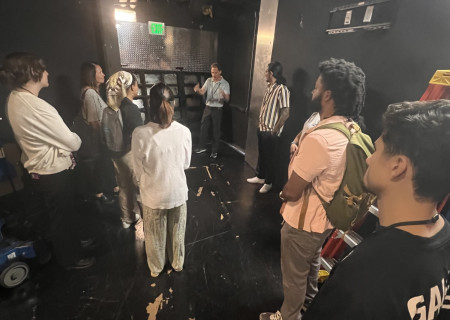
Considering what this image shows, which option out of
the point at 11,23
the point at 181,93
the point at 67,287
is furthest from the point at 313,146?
the point at 181,93

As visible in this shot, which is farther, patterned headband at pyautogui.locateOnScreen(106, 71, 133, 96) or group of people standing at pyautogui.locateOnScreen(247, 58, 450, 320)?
patterned headband at pyautogui.locateOnScreen(106, 71, 133, 96)

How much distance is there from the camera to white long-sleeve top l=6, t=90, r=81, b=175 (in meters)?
1.57

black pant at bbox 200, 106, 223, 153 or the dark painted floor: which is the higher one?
black pant at bbox 200, 106, 223, 153

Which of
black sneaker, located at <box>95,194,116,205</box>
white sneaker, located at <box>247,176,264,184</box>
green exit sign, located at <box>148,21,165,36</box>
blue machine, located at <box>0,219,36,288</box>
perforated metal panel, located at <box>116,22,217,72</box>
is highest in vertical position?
green exit sign, located at <box>148,21,165,36</box>

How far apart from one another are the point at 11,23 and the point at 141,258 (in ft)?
10.0

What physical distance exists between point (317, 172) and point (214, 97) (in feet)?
11.6

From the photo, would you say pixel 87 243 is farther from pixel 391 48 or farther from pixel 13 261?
pixel 391 48

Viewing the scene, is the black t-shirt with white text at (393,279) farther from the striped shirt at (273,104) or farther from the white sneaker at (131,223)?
the striped shirt at (273,104)

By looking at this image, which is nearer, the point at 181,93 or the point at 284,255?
the point at 284,255

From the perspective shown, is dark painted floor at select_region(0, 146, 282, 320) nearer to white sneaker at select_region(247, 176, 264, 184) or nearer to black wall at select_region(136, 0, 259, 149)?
white sneaker at select_region(247, 176, 264, 184)

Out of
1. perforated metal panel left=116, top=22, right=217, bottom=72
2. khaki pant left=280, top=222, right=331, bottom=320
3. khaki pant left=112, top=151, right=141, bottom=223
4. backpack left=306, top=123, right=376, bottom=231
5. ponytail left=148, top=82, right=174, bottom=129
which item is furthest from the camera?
perforated metal panel left=116, top=22, right=217, bottom=72

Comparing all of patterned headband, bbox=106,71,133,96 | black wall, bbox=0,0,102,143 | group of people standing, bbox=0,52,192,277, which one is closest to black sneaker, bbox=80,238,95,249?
group of people standing, bbox=0,52,192,277

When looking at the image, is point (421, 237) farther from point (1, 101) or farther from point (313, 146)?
point (1, 101)

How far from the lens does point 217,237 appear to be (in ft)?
8.52
